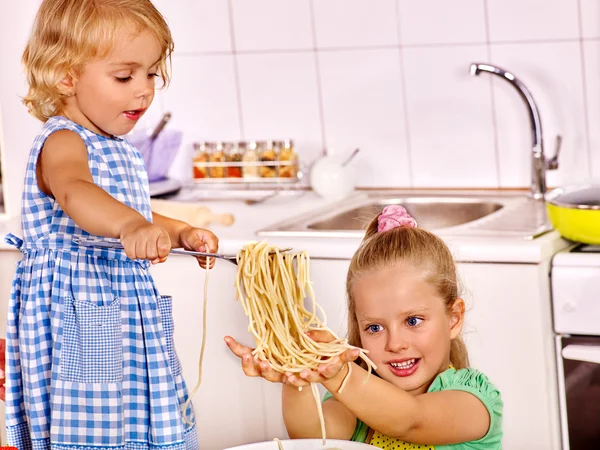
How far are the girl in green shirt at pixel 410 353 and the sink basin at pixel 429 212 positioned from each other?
899 mm

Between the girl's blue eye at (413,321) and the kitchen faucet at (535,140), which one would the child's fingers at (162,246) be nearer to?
the girl's blue eye at (413,321)

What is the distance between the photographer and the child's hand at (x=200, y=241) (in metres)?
1.62

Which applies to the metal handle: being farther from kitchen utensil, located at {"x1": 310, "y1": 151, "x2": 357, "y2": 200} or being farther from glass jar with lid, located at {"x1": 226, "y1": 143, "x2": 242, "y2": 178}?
glass jar with lid, located at {"x1": 226, "y1": 143, "x2": 242, "y2": 178}

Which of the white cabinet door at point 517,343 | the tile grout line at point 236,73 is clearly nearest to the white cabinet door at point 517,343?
the white cabinet door at point 517,343

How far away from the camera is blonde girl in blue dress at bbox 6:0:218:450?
164cm

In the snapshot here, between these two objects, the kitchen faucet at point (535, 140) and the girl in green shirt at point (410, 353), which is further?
the kitchen faucet at point (535, 140)

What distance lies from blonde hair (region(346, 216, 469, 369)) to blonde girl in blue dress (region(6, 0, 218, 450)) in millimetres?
252

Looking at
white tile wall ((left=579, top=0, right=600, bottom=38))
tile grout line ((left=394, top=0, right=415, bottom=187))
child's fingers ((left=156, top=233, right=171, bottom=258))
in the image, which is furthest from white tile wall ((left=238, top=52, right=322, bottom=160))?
child's fingers ((left=156, top=233, right=171, bottom=258))

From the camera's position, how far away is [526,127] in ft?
8.78

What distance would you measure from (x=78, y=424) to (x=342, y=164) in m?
1.29

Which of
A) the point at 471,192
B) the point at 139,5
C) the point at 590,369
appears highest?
the point at 139,5

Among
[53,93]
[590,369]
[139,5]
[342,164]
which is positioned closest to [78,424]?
[53,93]

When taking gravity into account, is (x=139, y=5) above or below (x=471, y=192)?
above

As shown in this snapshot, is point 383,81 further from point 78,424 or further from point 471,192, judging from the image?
point 78,424
